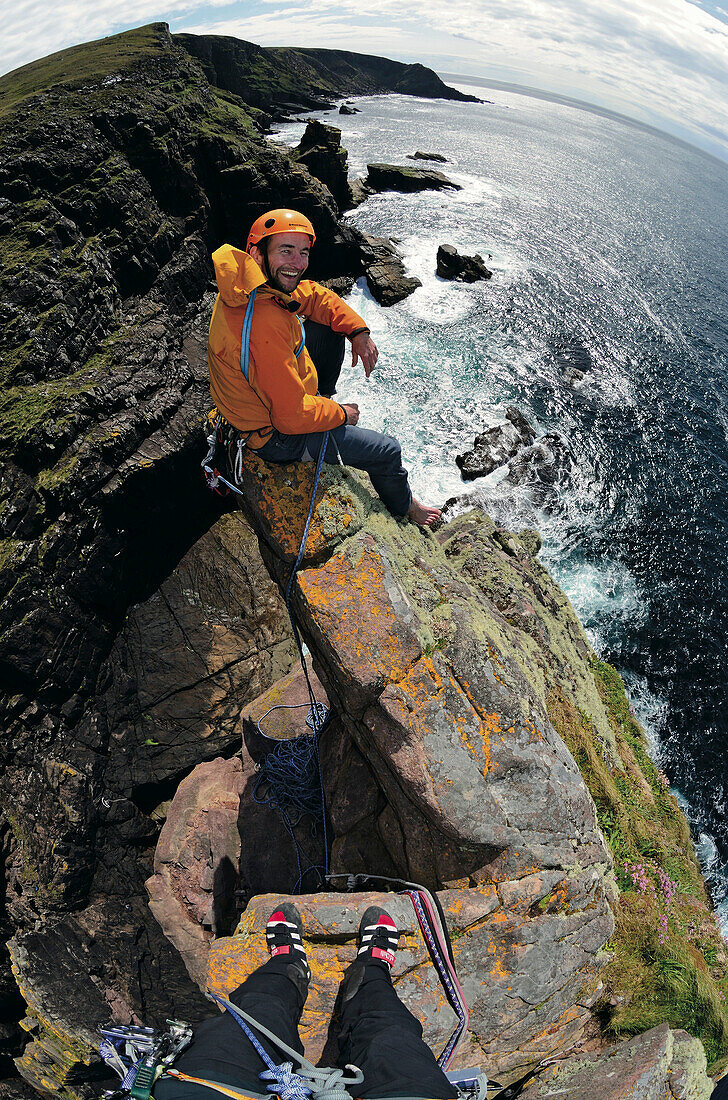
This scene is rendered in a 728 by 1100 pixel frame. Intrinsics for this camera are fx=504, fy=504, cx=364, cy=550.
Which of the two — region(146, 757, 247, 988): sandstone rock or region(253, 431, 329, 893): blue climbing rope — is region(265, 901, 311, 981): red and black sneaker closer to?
region(253, 431, 329, 893): blue climbing rope

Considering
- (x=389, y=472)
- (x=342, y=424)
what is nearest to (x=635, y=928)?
(x=389, y=472)

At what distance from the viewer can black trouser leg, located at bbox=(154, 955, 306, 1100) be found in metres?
3.18

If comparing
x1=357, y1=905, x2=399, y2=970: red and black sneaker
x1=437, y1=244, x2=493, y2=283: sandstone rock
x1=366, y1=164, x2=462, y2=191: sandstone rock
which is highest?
x1=366, y1=164, x2=462, y2=191: sandstone rock

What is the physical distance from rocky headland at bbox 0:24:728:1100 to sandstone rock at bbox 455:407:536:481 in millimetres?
11171

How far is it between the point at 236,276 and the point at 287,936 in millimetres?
5947

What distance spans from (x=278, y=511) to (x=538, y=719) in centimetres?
369

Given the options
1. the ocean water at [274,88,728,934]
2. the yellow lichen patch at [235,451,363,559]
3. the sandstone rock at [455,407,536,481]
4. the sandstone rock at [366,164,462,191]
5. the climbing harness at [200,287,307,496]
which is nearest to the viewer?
the climbing harness at [200,287,307,496]

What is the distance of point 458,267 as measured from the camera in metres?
38.1

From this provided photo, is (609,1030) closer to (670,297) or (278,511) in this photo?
(278,511)

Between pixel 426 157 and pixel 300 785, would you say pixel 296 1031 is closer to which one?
pixel 300 785

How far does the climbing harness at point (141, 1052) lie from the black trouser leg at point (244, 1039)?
0.08 m

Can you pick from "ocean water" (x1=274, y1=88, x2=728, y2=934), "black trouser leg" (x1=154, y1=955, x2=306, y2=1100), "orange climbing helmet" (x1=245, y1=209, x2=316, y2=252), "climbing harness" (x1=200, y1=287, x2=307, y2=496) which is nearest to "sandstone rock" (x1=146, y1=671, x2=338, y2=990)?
"black trouser leg" (x1=154, y1=955, x2=306, y2=1100)

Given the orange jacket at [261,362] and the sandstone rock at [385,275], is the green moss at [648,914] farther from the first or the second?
the sandstone rock at [385,275]

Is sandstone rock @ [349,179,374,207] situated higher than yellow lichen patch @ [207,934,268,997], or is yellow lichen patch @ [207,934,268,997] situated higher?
sandstone rock @ [349,179,374,207]
